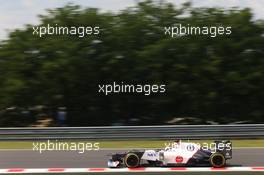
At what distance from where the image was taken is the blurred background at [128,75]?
15.1 m

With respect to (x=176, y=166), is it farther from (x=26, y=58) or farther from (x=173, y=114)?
(x=26, y=58)

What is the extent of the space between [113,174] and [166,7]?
10065 mm

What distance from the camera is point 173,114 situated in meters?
15.2

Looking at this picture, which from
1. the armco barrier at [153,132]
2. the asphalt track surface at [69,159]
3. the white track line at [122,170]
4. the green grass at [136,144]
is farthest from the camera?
the green grass at [136,144]

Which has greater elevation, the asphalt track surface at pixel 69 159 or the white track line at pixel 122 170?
the asphalt track surface at pixel 69 159

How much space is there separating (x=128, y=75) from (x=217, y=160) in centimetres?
690

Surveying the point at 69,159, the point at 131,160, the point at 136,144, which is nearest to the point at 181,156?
the point at 131,160

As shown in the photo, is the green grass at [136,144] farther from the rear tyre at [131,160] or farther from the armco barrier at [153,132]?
the rear tyre at [131,160]

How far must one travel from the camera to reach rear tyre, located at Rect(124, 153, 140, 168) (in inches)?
335

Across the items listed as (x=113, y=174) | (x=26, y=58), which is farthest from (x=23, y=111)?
(x=113, y=174)

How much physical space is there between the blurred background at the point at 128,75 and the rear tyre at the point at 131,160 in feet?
20.2

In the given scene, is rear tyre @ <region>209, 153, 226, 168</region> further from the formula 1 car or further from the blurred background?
the blurred background

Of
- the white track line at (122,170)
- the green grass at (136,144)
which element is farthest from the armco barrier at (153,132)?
the white track line at (122,170)

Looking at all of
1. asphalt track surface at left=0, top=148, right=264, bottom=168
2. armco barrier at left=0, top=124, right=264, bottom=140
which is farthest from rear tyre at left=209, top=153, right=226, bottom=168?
armco barrier at left=0, top=124, right=264, bottom=140
